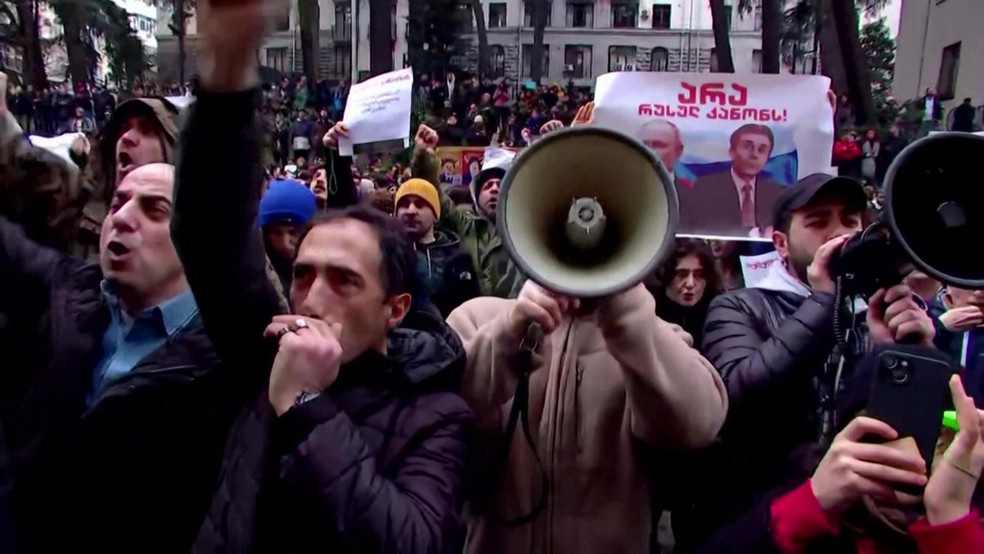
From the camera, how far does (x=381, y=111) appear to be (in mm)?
4191

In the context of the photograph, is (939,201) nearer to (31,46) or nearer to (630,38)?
(31,46)

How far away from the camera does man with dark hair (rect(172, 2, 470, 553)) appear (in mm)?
1492

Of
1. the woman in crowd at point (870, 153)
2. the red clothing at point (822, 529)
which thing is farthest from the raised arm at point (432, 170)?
the woman in crowd at point (870, 153)

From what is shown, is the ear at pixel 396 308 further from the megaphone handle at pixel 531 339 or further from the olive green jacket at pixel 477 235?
the olive green jacket at pixel 477 235

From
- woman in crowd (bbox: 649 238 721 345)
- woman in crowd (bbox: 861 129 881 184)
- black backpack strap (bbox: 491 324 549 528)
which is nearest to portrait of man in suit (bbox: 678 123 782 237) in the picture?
woman in crowd (bbox: 649 238 721 345)

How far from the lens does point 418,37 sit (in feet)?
121

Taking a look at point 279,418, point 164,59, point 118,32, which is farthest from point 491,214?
point 164,59

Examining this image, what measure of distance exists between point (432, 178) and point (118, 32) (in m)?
32.3

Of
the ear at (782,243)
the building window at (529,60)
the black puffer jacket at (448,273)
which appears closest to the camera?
the ear at (782,243)

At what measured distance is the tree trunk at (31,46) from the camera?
2645 cm

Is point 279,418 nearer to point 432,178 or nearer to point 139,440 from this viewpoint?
point 139,440

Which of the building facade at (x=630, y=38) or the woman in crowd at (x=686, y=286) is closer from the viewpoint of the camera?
the woman in crowd at (x=686, y=286)

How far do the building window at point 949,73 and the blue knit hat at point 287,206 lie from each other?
1986 cm

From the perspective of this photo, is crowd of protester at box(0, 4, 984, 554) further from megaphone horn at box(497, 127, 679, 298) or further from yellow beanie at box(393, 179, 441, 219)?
yellow beanie at box(393, 179, 441, 219)
